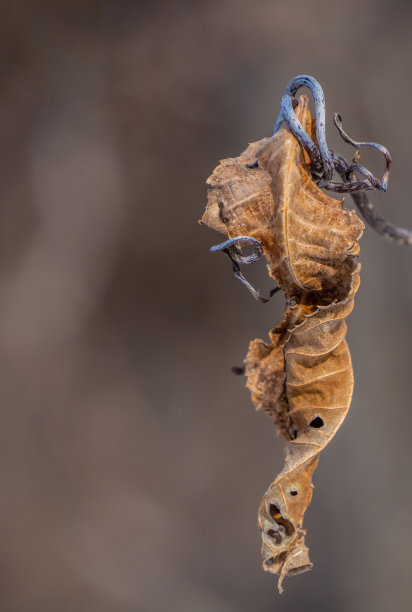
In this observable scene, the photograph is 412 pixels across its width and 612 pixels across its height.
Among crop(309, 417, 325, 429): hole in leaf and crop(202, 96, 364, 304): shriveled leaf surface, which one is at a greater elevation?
crop(202, 96, 364, 304): shriveled leaf surface

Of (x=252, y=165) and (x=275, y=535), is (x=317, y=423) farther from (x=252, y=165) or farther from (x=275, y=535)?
(x=252, y=165)

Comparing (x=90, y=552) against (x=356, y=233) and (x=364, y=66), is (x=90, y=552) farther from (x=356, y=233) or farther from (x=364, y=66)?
(x=364, y=66)

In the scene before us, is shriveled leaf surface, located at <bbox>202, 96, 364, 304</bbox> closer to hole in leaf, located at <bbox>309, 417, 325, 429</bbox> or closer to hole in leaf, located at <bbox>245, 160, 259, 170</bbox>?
hole in leaf, located at <bbox>245, 160, 259, 170</bbox>

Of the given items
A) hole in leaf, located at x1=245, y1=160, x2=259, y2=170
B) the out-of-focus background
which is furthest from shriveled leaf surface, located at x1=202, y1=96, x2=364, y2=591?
the out-of-focus background

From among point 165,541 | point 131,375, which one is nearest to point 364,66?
point 131,375

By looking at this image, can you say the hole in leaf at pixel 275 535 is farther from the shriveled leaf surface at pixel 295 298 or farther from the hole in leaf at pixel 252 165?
the hole in leaf at pixel 252 165

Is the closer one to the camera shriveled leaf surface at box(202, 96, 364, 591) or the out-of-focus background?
shriveled leaf surface at box(202, 96, 364, 591)

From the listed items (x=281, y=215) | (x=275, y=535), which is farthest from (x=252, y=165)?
(x=275, y=535)
